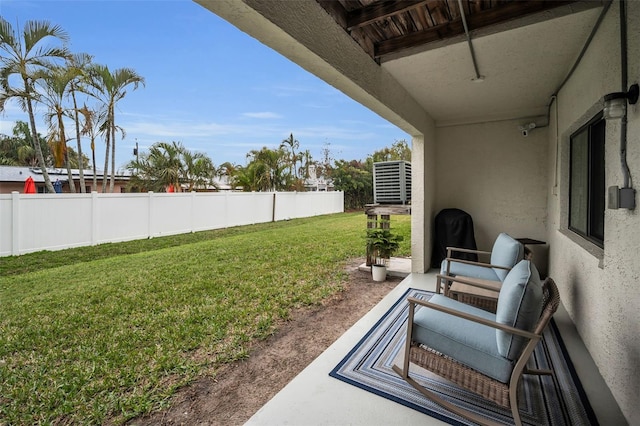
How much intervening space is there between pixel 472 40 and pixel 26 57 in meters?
10.6

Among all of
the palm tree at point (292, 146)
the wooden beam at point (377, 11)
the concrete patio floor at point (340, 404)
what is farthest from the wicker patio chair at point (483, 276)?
the palm tree at point (292, 146)

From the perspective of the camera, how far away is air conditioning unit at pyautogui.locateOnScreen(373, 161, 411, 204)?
551cm

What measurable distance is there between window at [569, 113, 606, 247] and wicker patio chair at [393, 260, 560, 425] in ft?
4.30

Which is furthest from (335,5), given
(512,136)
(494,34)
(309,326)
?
(512,136)

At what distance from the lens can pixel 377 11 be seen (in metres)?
2.33

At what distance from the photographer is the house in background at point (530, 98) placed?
6.14 ft

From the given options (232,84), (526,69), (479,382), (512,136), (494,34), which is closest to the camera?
(479,382)

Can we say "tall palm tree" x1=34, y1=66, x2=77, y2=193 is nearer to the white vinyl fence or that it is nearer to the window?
the white vinyl fence

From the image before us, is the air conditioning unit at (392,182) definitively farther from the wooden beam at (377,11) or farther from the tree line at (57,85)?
the tree line at (57,85)

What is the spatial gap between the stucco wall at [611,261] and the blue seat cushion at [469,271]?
772 mm

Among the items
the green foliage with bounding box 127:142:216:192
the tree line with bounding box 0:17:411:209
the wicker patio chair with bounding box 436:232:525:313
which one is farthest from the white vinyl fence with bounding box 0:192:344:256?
the wicker patio chair with bounding box 436:232:525:313

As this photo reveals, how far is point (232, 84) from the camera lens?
21234mm

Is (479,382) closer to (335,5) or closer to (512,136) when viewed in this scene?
(335,5)

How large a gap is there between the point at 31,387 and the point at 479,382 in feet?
10.7
